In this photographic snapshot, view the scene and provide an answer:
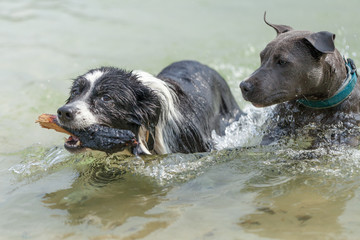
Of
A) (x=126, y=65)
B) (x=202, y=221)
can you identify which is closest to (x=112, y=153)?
(x=202, y=221)

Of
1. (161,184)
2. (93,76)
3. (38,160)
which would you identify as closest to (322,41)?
(161,184)

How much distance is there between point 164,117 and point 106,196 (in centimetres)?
100

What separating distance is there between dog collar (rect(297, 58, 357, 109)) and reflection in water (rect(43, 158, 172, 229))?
63.2 inches

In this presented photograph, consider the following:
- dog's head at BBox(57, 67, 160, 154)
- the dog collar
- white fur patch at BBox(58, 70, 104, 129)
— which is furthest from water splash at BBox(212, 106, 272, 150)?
white fur patch at BBox(58, 70, 104, 129)

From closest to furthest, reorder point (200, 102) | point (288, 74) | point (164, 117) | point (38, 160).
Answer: point (288, 74)
point (164, 117)
point (38, 160)
point (200, 102)

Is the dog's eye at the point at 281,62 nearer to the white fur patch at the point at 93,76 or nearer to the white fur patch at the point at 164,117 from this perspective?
the white fur patch at the point at 164,117

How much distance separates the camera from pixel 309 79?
4684 mm

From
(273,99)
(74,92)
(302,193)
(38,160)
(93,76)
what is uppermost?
(93,76)

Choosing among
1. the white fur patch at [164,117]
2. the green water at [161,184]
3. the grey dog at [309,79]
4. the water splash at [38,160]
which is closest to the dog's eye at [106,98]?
the white fur patch at [164,117]

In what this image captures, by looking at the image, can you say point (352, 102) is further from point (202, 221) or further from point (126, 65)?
point (126, 65)

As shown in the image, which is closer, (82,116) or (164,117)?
(82,116)

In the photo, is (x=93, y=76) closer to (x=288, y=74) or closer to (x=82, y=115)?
(x=82, y=115)

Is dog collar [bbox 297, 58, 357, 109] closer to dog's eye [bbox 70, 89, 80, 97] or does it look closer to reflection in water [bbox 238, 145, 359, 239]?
reflection in water [bbox 238, 145, 359, 239]

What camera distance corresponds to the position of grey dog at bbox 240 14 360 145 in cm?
465
